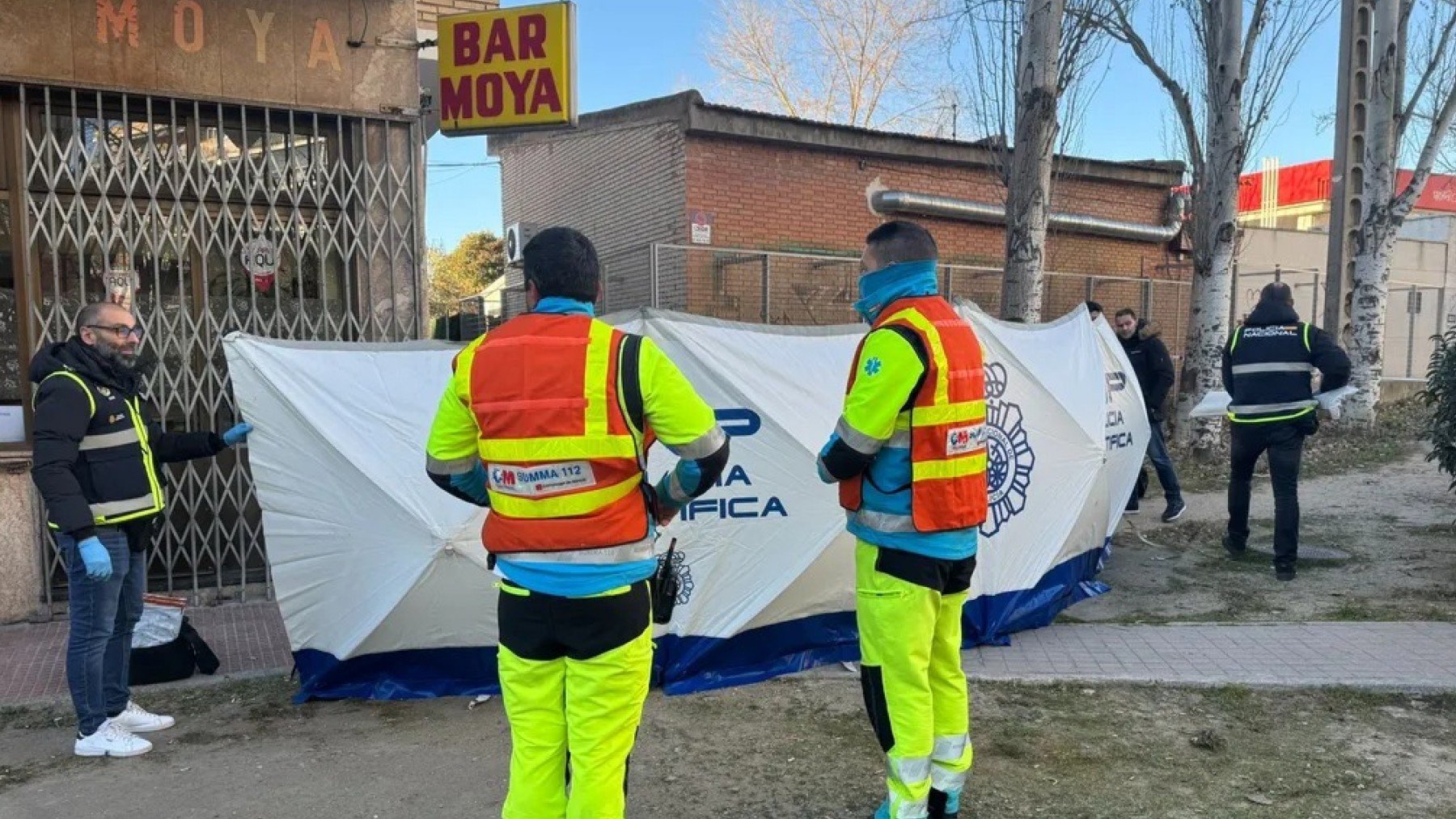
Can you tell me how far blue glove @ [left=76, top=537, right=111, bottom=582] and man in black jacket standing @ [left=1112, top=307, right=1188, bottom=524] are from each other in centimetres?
741

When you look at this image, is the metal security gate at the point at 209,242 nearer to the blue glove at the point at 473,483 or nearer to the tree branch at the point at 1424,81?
the blue glove at the point at 473,483

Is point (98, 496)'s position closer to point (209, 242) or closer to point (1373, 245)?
point (209, 242)

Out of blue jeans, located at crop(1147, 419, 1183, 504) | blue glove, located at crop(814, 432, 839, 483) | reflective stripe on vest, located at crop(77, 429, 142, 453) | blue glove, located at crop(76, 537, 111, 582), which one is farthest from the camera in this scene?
blue jeans, located at crop(1147, 419, 1183, 504)

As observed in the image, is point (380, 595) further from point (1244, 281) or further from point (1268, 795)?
point (1244, 281)

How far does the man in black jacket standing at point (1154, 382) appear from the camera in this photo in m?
8.40

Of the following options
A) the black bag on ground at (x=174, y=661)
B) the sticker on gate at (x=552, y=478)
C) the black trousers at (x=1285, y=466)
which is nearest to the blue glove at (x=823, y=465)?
the sticker on gate at (x=552, y=478)

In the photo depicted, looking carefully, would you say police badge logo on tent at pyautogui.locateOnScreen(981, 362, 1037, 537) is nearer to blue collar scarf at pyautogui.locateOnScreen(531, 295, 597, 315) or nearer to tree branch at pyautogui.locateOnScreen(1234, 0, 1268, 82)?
blue collar scarf at pyautogui.locateOnScreen(531, 295, 597, 315)

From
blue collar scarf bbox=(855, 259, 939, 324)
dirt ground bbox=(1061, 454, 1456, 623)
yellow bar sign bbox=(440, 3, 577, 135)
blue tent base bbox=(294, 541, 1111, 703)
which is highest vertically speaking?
yellow bar sign bbox=(440, 3, 577, 135)

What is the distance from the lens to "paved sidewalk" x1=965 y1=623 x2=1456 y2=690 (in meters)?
4.64

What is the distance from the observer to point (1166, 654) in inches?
198

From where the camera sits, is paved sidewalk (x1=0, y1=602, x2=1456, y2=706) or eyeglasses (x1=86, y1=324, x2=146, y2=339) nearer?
eyeglasses (x1=86, y1=324, x2=146, y2=339)

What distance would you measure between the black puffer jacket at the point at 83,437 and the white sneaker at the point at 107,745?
76 cm

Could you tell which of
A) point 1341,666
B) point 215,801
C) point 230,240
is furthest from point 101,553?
point 1341,666

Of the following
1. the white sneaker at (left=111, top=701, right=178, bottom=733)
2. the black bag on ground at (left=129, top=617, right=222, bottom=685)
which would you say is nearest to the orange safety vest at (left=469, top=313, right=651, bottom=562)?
the white sneaker at (left=111, top=701, right=178, bottom=733)
